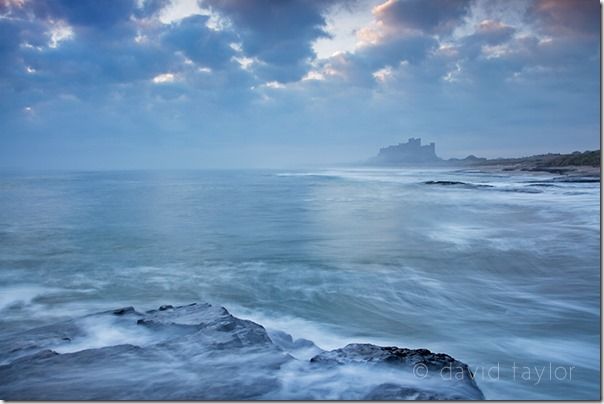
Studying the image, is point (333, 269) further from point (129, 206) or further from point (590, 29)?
point (129, 206)

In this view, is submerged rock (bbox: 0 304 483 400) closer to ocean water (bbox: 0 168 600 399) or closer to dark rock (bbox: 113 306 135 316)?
ocean water (bbox: 0 168 600 399)

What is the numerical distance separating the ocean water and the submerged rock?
0.32 m

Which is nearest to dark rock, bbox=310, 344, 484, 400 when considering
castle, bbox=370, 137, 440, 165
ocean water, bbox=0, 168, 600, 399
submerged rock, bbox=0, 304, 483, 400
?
submerged rock, bbox=0, 304, 483, 400

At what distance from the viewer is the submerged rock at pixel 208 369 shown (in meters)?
2.66

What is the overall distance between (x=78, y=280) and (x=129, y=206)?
825 centimetres

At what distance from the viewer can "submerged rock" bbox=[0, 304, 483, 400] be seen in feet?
8.73

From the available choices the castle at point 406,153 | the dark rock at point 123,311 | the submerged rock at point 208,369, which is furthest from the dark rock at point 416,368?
the castle at point 406,153

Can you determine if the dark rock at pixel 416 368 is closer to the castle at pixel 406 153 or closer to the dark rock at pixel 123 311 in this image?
the dark rock at pixel 123 311

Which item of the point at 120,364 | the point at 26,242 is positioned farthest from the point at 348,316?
the point at 26,242

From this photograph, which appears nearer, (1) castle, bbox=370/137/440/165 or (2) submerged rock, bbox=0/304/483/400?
(2) submerged rock, bbox=0/304/483/400

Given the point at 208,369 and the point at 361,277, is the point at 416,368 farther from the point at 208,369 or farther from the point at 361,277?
the point at 361,277

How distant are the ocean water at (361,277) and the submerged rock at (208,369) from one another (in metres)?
0.32

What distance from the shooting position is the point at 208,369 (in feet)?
9.29

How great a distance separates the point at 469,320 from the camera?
13.5 ft
